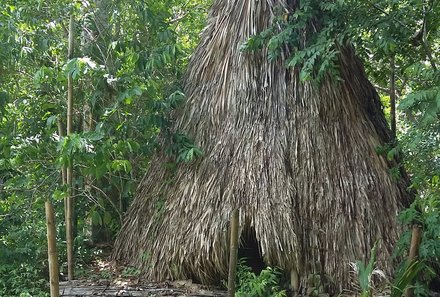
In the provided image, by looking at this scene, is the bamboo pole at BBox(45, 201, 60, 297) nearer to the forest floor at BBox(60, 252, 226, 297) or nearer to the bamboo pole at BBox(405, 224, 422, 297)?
the forest floor at BBox(60, 252, 226, 297)

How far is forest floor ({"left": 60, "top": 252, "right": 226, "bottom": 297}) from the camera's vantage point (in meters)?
4.84

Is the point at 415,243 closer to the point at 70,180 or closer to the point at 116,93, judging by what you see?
the point at 70,180

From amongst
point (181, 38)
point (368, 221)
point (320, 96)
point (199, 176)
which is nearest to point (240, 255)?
point (199, 176)

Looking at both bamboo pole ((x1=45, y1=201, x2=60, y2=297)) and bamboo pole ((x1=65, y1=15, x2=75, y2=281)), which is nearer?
bamboo pole ((x1=45, y1=201, x2=60, y2=297))

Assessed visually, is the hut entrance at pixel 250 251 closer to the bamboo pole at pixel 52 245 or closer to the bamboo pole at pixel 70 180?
the bamboo pole at pixel 70 180

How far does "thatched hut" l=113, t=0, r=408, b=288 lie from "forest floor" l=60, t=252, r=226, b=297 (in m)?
0.12

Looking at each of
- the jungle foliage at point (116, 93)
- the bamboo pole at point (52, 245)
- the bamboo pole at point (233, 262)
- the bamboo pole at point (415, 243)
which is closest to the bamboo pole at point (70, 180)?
the jungle foliage at point (116, 93)

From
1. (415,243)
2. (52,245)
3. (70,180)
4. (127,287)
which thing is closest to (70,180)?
(70,180)

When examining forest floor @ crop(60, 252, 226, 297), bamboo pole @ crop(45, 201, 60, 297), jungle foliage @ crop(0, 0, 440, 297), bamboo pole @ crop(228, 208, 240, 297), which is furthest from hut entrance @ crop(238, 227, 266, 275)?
bamboo pole @ crop(45, 201, 60, 297)

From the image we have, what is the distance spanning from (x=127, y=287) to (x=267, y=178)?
179 centimetres

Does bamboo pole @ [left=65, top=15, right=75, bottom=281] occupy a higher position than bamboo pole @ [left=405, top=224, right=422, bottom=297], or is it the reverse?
bamboo pole @ [left=65, top=15, right=75, bottom=281]

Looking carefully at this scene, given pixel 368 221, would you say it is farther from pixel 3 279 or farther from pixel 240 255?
pixel 3 279

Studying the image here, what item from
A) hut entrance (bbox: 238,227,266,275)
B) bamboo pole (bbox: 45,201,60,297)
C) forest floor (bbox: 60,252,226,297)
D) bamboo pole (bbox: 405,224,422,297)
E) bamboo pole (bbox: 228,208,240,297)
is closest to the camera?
bamboo pole (bbox: 45,201,60,297)

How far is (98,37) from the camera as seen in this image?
5.38m
